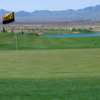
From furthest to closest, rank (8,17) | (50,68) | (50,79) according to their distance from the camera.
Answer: (8,17) → (50,68) → (50,79)

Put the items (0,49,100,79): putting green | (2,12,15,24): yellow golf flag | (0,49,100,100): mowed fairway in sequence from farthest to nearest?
(2,12,15,24): yellow golf flag < (0,49,100,79): putting green < (0,49,100,100): mowed fairway

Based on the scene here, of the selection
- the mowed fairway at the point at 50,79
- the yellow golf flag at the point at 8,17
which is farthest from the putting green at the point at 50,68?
the yellow golf flag at the point at 8,17

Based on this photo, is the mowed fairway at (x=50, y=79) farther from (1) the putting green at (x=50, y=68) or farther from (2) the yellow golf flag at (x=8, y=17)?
(2) the yellow golf flag at (x=8, y=17)

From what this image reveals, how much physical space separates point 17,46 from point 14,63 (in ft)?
63.1

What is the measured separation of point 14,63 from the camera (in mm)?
24703

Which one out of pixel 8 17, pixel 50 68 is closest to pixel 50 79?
pixel 50 68

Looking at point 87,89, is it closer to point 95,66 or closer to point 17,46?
point 95,66

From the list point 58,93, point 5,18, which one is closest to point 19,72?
point 58,93

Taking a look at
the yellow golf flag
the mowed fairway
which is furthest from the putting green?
the yellow golf flag

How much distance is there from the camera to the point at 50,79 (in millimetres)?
17781

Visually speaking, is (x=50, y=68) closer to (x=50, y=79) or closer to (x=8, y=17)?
(x=50, y=79)

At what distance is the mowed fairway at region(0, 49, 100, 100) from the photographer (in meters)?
12.2

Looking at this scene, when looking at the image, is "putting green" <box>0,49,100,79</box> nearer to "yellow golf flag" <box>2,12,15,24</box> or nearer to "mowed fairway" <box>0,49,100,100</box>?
"mowed fairway" <box>0,49,100,100</box>

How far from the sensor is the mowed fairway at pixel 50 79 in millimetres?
12195
